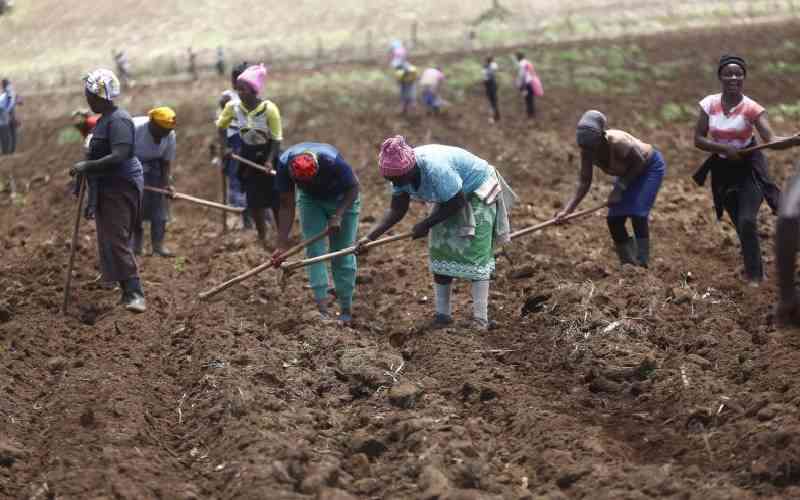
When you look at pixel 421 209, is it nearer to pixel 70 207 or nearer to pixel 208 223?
pixel 208 223

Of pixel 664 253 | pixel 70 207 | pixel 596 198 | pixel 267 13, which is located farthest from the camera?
pixel 267 13

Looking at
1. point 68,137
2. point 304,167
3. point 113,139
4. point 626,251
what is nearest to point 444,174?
point 304,167

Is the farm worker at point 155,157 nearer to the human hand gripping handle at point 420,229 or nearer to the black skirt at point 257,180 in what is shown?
the black skirt at point 257,180

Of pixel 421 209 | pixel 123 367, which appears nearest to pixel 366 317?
pixel 123 367

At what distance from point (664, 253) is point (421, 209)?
11.6ft

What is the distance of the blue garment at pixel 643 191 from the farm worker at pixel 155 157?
3726 millimetres

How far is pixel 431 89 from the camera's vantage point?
17.4 metres

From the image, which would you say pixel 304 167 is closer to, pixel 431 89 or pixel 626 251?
pixel 626 251

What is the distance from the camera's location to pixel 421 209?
12195 millimetres

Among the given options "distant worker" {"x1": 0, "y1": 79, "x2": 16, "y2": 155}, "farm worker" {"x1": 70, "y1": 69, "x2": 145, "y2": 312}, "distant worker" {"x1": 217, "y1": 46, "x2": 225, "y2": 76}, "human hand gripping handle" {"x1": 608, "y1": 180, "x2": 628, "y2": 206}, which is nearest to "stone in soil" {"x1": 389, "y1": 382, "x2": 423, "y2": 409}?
"human hand gripping handle" {"x1": 608, "y1": 180, "x2": 628, "y2": 206}

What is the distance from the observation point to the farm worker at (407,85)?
17.4m

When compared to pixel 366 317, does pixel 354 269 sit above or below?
above

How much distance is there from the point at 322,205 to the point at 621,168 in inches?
83.6

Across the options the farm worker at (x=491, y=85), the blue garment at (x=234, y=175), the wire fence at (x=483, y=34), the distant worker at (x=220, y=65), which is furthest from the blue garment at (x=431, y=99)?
the blue garment at (x=234, y=175)
